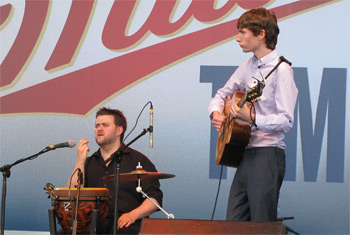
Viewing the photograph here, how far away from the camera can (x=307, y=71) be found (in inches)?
213

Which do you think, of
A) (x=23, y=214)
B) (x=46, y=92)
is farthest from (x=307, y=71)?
(x=23, y=214)

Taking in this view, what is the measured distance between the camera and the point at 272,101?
3.64 meters

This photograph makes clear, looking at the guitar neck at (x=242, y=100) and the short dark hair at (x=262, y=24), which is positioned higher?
the short dark hair at (x=262, y=24)

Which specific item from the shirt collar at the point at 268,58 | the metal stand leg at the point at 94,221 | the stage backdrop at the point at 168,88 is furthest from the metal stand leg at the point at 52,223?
the shirt collar at the point at 268,58

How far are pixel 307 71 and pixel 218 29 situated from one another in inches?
35.9

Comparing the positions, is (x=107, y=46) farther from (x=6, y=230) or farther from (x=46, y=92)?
(x=6, y=230)

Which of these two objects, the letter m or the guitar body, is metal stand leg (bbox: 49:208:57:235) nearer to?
the guitar body

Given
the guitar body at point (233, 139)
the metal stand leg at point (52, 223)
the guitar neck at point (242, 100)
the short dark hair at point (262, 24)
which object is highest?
the short dark hair at point (262, 24)

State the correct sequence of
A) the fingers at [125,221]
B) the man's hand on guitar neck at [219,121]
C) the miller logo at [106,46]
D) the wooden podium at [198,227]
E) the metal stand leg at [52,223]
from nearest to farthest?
the wooden podium at [198,227] < the man's hand on guitar neck at [219,121] < the metal stand leg at [52,223] < the fingers at [125,221] < the miller logo at [106,46]

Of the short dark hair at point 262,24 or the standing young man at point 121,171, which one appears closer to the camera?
the short dark hair at point 262,24

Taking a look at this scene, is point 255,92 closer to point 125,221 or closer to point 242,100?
point 242,100

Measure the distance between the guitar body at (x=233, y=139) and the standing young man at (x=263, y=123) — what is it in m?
0.05

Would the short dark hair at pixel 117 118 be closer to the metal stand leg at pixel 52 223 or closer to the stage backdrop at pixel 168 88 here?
the stage backdrop at pixel 168 88

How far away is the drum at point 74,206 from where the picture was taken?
425 cm
